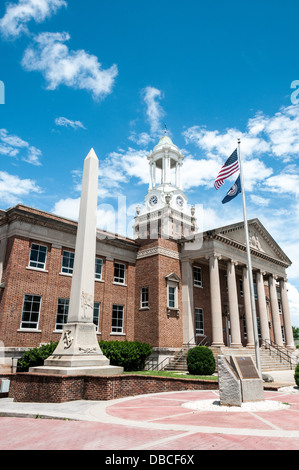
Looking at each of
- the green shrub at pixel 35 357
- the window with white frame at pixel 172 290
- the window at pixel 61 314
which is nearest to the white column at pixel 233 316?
the window with white frame at pixel 172 290

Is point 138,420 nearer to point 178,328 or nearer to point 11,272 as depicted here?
point 11,272

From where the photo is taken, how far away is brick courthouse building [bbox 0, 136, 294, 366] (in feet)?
71.6

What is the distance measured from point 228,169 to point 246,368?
12.5 metres

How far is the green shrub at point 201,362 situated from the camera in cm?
1994

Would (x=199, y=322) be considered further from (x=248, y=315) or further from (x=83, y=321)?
(x=83, y=321)

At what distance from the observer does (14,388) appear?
39.3 feet

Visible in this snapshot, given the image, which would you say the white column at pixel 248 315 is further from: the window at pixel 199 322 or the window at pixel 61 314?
the window at pixel 61 314

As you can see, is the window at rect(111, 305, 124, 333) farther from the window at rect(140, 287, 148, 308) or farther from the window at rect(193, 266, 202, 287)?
the window at rect(193, 266, 202, 287)

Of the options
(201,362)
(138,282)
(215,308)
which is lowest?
(201,362)

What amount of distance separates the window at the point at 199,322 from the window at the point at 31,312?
1348 cm

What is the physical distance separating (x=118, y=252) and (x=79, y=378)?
681 inches

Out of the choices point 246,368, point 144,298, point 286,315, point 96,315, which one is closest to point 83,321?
point 246,368

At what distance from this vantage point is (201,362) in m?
20.0
